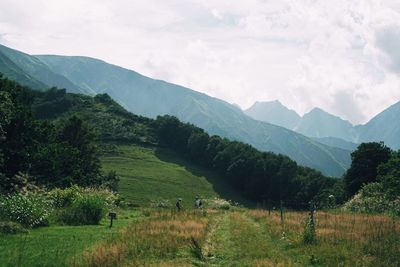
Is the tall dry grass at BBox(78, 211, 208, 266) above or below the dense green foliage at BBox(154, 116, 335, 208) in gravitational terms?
above

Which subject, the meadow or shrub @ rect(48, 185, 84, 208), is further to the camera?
shrub @ rect(48, 185, 84, 208)

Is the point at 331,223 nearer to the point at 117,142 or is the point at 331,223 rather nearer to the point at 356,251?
the point at 356,251

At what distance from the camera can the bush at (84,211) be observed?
3061 centimetres

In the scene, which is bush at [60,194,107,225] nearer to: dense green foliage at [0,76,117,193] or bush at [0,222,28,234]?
bush at [0,222,28,234]

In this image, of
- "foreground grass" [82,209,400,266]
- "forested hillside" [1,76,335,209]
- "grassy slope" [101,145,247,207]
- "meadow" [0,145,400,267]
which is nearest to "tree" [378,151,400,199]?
"meadow" [0,145,400,267]

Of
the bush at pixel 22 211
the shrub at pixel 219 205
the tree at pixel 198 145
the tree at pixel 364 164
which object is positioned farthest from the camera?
the tree at pixel 198 145

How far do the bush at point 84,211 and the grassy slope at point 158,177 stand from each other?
65443 millimetres

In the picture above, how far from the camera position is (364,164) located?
328ft

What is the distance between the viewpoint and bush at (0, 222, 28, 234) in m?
23.3

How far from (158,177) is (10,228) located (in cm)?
10623

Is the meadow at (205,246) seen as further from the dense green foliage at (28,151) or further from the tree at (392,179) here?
the tree at (392,179)

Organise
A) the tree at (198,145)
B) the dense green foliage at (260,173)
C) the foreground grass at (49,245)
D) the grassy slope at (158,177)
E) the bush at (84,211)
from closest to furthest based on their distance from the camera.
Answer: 1. the foreground grass at (49,245)
2. the bush at (84,211)
3. the grassy slope at (158,177)
4. the dense green foliage at (260,173)
5. the tree at (198,145)

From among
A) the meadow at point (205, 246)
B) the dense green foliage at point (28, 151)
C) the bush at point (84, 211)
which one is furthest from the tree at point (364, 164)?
the bush at point (84, 211)

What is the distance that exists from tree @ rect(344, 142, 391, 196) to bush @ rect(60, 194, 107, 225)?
7865 centimetres
